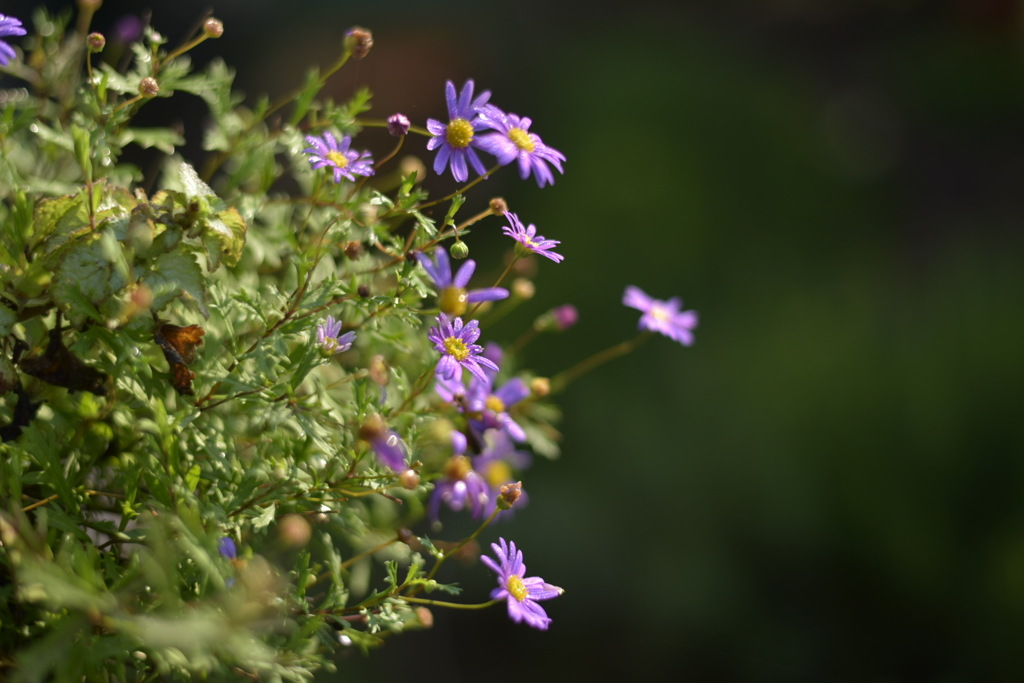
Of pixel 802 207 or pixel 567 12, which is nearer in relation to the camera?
pixel 802 207

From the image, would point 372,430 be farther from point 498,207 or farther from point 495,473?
point 495,473

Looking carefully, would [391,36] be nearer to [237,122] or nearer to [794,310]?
[794,310]

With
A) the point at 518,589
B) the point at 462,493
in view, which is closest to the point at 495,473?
the point at 462,493

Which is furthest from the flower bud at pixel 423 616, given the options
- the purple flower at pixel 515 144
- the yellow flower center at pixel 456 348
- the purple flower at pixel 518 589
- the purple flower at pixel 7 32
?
the purple flower at pixel 7 32

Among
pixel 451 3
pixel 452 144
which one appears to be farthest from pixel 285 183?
pixel 452 144

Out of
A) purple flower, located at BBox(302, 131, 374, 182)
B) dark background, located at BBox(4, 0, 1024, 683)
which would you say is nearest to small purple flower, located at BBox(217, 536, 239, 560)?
purple flower, located at BBox(302, 131, 374, 182)
